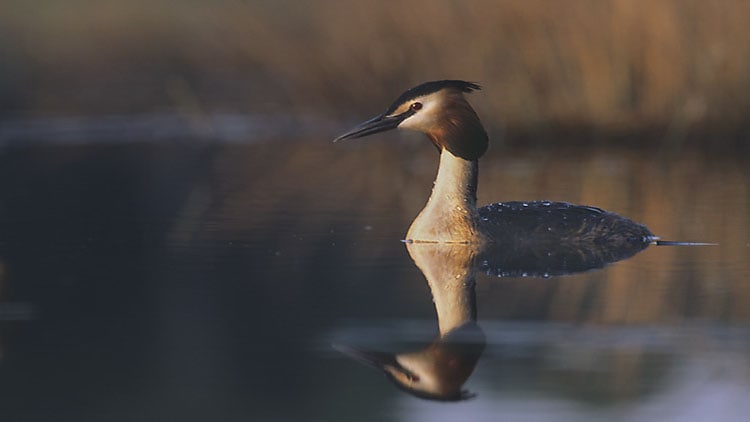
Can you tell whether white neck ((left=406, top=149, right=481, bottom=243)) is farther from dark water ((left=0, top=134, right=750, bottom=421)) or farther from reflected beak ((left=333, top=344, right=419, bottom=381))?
reflected beak ((left=333, top=344, right=419, bottom=381))

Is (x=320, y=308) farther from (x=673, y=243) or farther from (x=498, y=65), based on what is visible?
(x=498, y=65)

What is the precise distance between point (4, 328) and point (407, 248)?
2.89 metres

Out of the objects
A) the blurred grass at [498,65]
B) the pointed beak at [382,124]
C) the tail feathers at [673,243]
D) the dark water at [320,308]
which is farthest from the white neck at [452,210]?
the blurred grass at [498,65]

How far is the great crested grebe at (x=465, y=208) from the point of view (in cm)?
906

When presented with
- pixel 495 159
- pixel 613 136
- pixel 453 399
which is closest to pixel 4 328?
pixel 453 399

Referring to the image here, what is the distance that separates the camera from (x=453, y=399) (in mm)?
5371

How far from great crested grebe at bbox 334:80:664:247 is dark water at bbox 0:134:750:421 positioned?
255 mm

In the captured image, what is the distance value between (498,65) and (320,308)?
927 centimetres

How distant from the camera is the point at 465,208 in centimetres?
921

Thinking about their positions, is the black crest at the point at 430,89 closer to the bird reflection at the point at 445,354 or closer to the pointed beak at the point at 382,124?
the pointed beak at the point at 382,124

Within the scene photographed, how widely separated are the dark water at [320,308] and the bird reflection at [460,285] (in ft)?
0.23

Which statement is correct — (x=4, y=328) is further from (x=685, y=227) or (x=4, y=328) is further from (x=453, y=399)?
(x=685, y=227)

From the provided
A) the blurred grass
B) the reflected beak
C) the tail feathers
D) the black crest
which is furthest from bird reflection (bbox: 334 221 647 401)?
the blurred grass

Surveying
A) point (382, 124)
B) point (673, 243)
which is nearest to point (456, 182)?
point (382, 124)
